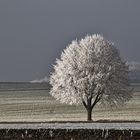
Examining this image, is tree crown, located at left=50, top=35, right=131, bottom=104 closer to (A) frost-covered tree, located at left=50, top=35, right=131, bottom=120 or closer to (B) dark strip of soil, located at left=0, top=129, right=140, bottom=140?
(A) frost-covered tree, located at left=50, top=35, right=131, bottom=120

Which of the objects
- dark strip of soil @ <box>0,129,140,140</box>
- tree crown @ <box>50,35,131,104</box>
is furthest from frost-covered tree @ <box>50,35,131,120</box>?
dark strip of soil @ <box>0,129,140,140</box>

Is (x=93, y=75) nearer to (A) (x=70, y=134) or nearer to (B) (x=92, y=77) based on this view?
(B) (x=92, y=77)

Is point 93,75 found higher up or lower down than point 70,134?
higher up

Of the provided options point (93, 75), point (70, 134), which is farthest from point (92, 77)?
point (70, 134)

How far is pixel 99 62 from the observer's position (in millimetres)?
60312

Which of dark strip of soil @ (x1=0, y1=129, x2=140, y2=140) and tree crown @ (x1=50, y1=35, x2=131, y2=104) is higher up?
tree crown @ (x1=50, y1=35, x2=131, y2=104)

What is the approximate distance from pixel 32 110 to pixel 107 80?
792 inches

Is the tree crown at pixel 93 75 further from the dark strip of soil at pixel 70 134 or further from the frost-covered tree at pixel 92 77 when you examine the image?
the dark strip of soil at pixel 70 134

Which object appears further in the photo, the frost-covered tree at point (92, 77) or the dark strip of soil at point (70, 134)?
the frost-covered tree at point (92, 77)

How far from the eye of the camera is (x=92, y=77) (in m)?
58.8

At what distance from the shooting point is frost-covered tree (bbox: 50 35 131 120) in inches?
2328

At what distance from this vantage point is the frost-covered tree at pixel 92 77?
194 ft

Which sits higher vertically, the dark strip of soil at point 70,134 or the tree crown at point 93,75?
the tree crown at point 93,75

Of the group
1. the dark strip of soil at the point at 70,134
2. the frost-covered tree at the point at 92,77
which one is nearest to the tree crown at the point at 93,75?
the frost-covered tree at the point at 92,77
